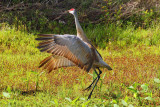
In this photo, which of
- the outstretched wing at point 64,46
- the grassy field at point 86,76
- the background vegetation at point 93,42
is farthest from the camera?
the background vegetation at point 93,42

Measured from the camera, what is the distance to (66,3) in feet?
35.2

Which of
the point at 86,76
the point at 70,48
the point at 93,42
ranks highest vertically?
the point at 70,48

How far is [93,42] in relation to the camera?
8.63 meters

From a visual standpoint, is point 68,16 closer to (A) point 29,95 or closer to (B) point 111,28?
(B) point 111,28

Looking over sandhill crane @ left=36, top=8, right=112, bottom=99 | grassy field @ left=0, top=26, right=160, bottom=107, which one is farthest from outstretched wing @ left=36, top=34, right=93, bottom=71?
grassy field @ left=0, top=26, right=160, bottom=107

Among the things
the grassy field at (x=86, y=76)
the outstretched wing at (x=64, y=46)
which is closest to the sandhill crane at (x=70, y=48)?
the outstretched wing at (x=64, y=46)

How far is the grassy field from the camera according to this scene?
4508 millimetres

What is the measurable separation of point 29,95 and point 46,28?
488 cm

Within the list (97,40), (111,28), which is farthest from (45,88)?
(111,28)

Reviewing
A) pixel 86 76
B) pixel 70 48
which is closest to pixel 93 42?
pixel 86 76

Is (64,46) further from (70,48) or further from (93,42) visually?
(93,42)

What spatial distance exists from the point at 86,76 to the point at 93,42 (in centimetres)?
282

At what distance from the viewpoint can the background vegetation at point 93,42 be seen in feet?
15.8

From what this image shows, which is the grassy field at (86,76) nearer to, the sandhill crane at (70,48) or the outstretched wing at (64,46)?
the sandhill crane at (70,48)
